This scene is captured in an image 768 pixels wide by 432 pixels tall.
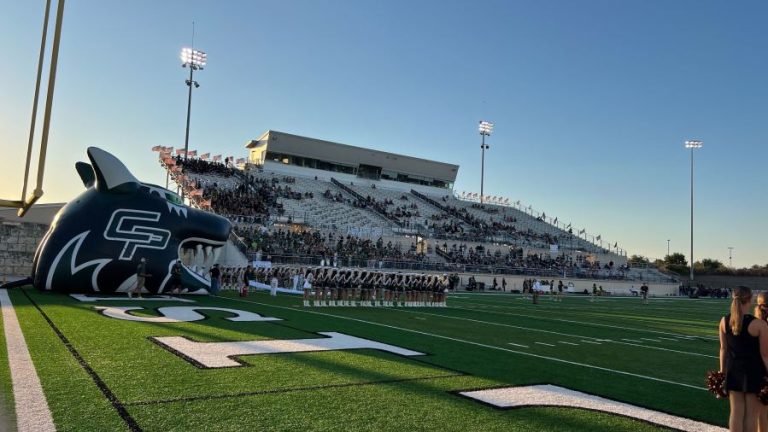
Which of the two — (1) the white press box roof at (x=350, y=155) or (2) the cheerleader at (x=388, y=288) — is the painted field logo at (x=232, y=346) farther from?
(1) the white press box roof at (x=350, y=155)

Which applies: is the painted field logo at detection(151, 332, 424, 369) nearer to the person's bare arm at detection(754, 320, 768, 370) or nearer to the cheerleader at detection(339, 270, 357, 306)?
the person's bare arm at detection(754, 320, 768, 370)

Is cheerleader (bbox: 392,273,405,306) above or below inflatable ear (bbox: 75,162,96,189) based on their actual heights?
below

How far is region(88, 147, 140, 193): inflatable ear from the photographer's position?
49.9ft

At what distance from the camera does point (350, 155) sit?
5469 centimetres

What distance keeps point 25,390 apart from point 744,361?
20.0ft

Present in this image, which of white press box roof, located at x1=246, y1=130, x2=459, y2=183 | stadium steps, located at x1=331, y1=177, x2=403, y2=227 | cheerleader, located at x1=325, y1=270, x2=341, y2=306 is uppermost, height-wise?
white press box roof, located at x1=246, y1=130, x2=459, y2=183

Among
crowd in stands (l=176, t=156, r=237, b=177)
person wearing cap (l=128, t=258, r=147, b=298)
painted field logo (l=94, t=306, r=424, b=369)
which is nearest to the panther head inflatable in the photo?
person wearing cap (l=128, t=258, r=147, b=298)

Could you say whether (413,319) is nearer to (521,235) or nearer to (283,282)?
(283,282)

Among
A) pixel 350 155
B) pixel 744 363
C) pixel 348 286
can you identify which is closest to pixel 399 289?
pixel 348 286

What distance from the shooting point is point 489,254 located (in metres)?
43.6

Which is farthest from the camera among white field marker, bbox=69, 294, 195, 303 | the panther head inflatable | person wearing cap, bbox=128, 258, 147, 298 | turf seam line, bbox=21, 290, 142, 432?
person wearing cap, bbox=128, 258, 147, 298

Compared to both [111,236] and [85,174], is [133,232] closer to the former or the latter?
[111,236]

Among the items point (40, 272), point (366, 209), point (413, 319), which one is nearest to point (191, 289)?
point (40, 272)

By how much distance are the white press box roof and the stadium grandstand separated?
10 cm
